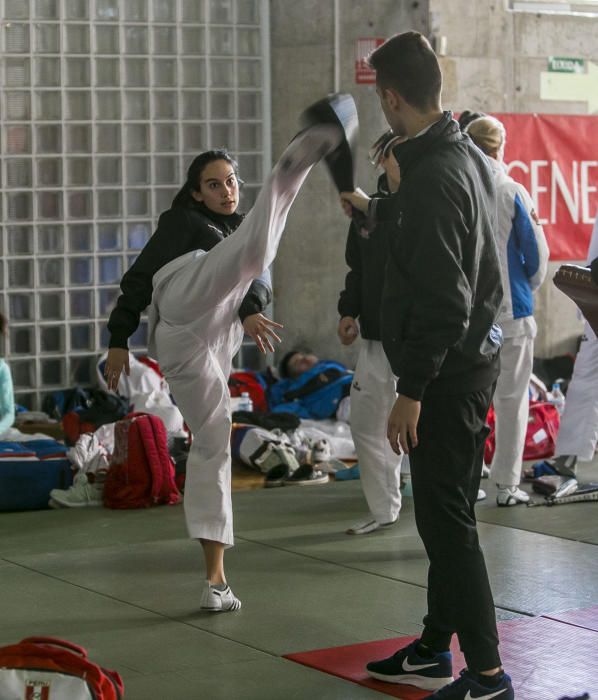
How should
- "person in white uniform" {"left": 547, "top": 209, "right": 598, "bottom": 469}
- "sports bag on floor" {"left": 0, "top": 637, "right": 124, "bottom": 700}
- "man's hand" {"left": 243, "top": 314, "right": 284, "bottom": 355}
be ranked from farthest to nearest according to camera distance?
1. "person in white uniform" {"left": 547, "top": 209, "right": 598, "bottom": 469}
2. "man's hand" {"left": 243, "top": 314, "right": 284, "bottom": 355}
3. "sports bag on floor" {"left": 0, "top": 637, "right": 124, "bottom": 700}

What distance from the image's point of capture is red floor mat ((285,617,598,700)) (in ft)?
13.2

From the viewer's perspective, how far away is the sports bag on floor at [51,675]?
11.6 ft

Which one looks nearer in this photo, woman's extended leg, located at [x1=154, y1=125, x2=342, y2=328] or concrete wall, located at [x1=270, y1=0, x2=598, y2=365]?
woman's extended leg, located at [x1=154, y1=125, x2=342, y2=328]

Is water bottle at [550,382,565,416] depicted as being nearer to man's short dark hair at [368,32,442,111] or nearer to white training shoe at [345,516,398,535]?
white training shoe at [345,516,398,535]

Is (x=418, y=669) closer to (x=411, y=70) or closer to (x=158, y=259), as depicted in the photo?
(x=411, y=70)

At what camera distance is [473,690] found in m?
3.72

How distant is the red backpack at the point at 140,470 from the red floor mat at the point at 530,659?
275 centimetres

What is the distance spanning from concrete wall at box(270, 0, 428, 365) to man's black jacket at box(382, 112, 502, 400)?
5960mm

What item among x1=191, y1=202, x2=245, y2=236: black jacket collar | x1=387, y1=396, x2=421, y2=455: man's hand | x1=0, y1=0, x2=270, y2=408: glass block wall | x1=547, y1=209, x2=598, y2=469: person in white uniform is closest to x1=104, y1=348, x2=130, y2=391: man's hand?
x1=191, y1=202, x2=245, y2=236: black jacket collar

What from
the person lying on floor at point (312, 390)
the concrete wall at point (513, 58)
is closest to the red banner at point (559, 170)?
the concrete wall at point (513, 58)

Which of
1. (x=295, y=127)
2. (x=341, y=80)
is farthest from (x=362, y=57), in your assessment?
(x=295, y=127)

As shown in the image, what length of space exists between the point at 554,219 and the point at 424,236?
6.97 meters

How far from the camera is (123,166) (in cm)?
945

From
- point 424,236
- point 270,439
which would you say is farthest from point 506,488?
point 424,236
